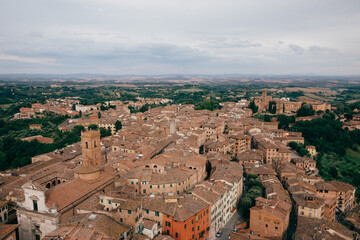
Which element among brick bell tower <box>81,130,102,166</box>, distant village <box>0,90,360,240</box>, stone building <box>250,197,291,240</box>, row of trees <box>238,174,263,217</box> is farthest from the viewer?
brick bell tower <box>81,130,102,166</box>

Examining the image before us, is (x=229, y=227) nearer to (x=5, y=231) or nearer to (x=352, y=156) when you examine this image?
(x=5, y=231)

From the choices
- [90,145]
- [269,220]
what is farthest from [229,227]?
[90,145]

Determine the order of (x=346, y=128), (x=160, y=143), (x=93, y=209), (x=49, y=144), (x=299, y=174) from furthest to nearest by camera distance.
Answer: (x=346, y=128)
(x=49, y=144)
(x=160, y=143)
(x=299, y=174)
(x=93, y=209)

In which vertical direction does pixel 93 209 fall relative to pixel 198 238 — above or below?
above

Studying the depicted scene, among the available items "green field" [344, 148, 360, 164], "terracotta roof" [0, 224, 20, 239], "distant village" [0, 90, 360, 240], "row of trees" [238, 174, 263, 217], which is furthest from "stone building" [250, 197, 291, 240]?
"green field" [344, 148, 360, 164]

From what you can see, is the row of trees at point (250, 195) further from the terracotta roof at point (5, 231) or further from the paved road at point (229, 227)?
the terracotta roof at point (5, 231)

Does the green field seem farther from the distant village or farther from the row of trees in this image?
the row of trees

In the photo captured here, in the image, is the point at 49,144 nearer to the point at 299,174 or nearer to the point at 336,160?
the point at 299,174

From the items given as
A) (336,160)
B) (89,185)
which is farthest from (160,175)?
(336,160)


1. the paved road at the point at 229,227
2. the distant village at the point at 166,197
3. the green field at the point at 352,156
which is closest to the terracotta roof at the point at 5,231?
the distant village at the point at 166,197
